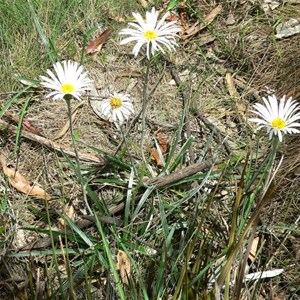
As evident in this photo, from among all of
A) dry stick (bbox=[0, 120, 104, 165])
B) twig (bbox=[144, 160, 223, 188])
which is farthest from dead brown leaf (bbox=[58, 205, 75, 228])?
twig (bbox=[144, 160, 223, 188])

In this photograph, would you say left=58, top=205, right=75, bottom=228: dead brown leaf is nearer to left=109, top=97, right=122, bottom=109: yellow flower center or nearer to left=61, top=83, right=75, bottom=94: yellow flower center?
left=109, top=97, right=122, bottom=109: yellow flower center

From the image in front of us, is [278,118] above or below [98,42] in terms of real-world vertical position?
below

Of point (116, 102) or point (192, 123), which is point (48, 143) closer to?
point (116, 102)

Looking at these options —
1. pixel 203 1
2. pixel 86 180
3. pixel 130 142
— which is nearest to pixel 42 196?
pixel 86 180

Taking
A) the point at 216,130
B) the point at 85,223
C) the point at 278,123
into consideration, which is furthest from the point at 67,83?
the point at 216,130

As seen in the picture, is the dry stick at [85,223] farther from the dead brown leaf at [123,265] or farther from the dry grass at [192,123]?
the dead brown leaf at [123,265]

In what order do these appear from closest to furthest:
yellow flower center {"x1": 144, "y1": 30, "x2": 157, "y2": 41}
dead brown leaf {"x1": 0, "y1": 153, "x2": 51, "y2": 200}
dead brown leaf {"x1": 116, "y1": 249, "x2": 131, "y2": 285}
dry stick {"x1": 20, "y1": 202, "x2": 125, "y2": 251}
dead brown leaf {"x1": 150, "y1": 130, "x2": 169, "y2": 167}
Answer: dead brown leaf {"x1": 116, "y1": 249, "x2": 131, "y2": 285} < yellow flower center {"x1": 144, "y1": 30, "x2": 157, "y2": 41} < dry stick {"x1": 20, "y1": 202, "x2": 125, "y2": 251} < dead brown leaf {"x1": 0, "y1": 153, "x2": 51, "y2": 200} < dead brown leaf {"x1": 150, "y1": 130, "x2": 169, "y2": 167}

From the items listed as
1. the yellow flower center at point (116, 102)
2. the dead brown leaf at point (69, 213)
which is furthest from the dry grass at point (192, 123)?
the yellow flower center at point (116, 102)

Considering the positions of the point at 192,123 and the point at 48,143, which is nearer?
the point at 48,143
